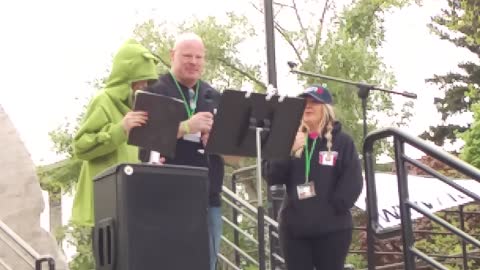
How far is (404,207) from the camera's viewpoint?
12.0 ft

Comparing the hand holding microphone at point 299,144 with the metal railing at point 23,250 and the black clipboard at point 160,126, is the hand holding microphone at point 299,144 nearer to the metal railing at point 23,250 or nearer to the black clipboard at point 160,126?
the black clipboard at point 160,126

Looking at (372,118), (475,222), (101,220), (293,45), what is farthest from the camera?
(293,45)

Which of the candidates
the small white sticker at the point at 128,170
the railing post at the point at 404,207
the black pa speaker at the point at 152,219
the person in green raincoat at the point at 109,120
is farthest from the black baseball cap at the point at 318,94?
the small white sticker at the point at 128,170

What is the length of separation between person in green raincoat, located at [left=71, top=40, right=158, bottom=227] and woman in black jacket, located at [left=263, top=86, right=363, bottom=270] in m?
0.85

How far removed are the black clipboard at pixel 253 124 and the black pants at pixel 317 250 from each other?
0.50 meters

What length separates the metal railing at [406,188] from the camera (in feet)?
11.5

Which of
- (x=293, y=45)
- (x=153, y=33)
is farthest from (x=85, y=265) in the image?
(x=293, y=45)

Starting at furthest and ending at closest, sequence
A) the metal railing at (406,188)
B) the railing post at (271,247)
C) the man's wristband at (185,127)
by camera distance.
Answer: the railing post at (271,247) < the man's wristband at (185,127) < the metal railing at (406,188)

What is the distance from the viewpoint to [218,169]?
4.32m

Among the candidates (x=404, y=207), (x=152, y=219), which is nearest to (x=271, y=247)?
(x=404, y=207)

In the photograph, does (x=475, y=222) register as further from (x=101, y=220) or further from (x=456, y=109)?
(x=456, y=109)

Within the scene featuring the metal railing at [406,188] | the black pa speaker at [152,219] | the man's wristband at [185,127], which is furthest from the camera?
the man's wristband at [185,127]

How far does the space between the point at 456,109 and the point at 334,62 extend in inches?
430

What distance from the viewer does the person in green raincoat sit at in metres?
3.98
